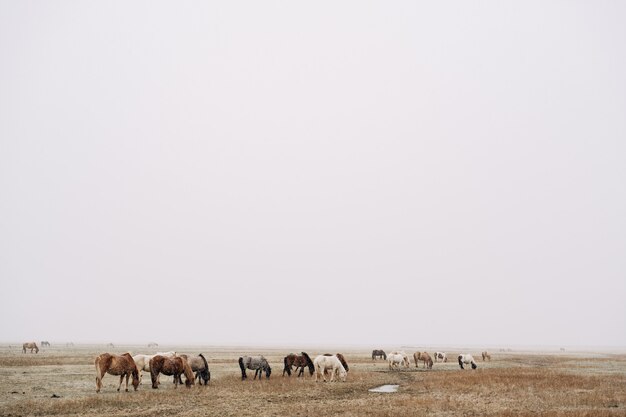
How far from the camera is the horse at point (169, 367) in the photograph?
78.5 feet

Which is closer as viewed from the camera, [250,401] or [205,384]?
[250,401]

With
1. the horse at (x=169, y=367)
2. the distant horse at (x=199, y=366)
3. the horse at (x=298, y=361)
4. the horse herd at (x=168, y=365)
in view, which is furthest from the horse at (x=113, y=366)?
the horse at (x=298, y=361)

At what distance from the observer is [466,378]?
29500mm

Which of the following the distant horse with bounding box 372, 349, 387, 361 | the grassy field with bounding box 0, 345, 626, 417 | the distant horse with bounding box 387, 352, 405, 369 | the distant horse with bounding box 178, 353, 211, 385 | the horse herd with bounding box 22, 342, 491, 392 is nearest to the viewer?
the grassy field with bounding box 0, 345, 626, 417

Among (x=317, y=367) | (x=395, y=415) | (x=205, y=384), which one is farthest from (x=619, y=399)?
(x=205, y=384)

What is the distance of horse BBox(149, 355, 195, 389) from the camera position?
78.5ft

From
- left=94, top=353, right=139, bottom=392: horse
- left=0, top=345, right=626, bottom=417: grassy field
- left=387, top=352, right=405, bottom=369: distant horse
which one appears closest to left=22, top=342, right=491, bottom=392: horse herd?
left=94, top=353, right=139, bottom=392: horse

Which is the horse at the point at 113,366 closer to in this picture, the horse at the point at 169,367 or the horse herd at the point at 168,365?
the horse herd at the point at 168,365

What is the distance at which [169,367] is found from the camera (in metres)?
24.3

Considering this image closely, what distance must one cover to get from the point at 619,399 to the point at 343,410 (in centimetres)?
1196

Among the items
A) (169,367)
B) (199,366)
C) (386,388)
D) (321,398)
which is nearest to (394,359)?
(386,388)

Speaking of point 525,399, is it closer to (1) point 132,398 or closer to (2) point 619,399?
(2) point 619,399

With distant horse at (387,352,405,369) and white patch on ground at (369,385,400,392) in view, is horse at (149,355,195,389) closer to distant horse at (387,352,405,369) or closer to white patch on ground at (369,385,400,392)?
white patch on ground at (369,385,400,392)

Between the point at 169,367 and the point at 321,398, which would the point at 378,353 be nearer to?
the point at 169,367
